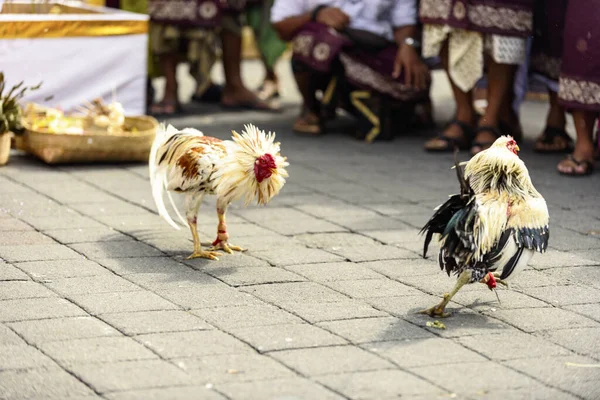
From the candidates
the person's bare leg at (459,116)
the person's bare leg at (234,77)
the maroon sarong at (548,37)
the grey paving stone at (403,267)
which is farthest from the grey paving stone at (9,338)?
the person's bare leg at (234,77)

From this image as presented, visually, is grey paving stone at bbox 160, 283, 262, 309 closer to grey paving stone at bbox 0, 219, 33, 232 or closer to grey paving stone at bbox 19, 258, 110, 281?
grey paving stone at bbox 19, 258, 110, 281

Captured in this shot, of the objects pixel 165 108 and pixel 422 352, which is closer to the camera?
pixel 422 352

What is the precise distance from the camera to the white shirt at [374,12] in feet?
25.4

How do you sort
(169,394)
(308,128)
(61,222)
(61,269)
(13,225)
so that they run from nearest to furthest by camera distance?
(169,394), (61,269), (13,225), (61,222), (308,128)

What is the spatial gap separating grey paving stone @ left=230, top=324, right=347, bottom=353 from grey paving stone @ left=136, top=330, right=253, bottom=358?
55 mm

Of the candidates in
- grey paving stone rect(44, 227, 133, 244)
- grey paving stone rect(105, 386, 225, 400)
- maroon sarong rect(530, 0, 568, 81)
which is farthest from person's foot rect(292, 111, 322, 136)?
grey paving stone rect(105, 386, 225, 400)

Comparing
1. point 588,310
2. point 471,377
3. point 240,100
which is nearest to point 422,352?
point 471,377

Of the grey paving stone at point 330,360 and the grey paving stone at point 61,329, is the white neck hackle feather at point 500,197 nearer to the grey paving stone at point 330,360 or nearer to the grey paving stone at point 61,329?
the grey paving stone at point 330,360

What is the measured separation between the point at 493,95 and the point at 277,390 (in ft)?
14.7

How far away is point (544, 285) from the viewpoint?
4664 mm

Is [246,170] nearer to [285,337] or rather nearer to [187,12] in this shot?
[285,337]

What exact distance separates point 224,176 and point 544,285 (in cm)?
154

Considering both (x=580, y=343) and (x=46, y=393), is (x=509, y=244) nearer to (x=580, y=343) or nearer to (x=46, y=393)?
(x=580, y=343)

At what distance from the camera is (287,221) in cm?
567
